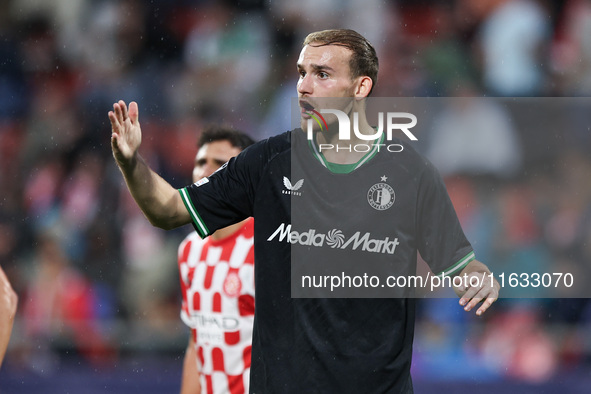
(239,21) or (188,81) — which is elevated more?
(239,21)

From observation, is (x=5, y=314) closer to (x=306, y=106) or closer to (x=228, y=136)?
(x=306, y=106)

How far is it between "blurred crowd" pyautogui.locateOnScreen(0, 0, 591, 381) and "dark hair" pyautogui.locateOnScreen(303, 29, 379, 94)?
3.32 metres

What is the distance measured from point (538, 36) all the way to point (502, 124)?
4.27 ft

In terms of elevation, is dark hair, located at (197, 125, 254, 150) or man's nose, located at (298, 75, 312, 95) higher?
man's nose, located at (298, 75, 312, 95)

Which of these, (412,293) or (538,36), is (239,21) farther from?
(412,293)

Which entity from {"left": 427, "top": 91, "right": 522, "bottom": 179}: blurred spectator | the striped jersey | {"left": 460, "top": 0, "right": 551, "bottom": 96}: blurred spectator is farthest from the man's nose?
{"left": 460, "top": 0, "right": 551, "bottom": 96}: blurred spectator

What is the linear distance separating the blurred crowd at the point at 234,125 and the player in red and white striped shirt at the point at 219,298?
2.25m

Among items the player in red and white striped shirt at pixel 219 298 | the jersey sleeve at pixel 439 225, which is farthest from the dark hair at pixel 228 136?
the jersey sleeve at pixel 439 225

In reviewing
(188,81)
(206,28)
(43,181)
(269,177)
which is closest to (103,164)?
(43,181)

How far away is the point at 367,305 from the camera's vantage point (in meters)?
3.16

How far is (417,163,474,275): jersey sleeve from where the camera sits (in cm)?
327

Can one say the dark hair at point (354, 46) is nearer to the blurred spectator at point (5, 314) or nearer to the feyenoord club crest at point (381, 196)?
the feyenoord club crest at point (381, 196)

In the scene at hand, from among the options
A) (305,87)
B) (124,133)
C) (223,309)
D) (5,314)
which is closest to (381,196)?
(305,87)

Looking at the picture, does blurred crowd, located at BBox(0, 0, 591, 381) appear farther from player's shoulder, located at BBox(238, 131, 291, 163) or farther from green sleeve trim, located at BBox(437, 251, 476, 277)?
player's shoulder, located at BBox(238, 131, 291, 163)
